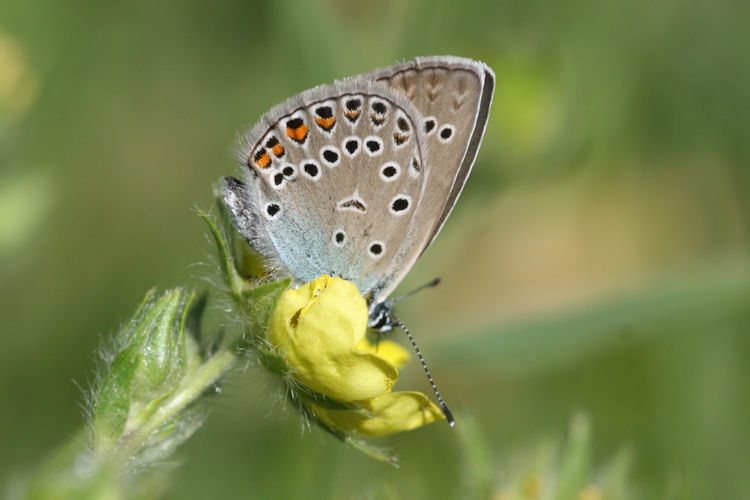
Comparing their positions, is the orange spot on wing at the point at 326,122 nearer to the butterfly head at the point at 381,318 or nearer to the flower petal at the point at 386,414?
the butterfly head at the point at 381,318

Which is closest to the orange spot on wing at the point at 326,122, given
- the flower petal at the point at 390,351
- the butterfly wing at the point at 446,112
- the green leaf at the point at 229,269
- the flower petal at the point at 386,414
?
the butterfly wing at the point at 446,112

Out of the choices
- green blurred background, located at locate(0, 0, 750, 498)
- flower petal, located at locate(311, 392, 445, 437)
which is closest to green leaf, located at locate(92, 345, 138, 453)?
flower petal, located at locate(311, 392, 445, 437)

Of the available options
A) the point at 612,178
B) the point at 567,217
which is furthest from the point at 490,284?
the point at 612,178

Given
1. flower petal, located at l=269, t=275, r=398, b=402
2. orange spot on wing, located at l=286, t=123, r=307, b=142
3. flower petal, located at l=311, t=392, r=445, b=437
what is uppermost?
orange spot on wing, located at l=286, t=123, r=307, b=142

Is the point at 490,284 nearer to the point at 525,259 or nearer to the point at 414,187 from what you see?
the point at 525,259

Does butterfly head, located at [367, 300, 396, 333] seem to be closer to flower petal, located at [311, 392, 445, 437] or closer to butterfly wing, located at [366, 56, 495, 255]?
butterfly wing, located at [366, 56, 495, 255]

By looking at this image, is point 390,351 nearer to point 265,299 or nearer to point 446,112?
point 265,299
